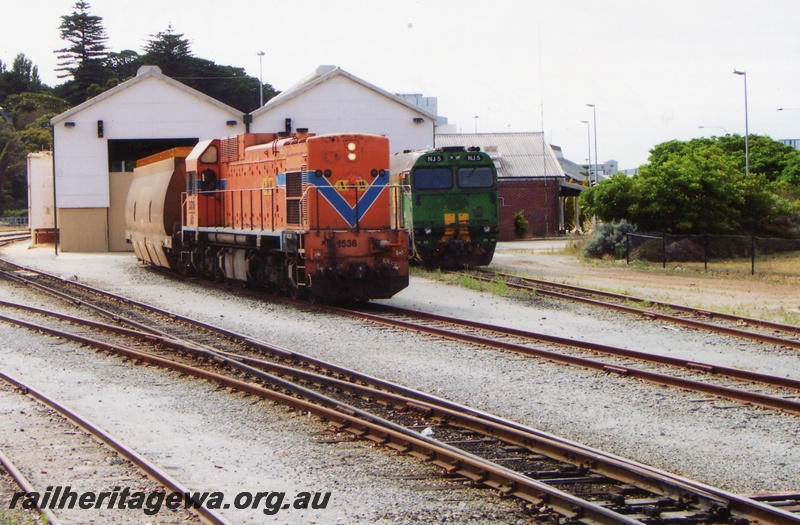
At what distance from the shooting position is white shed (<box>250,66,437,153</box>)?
1533 inches

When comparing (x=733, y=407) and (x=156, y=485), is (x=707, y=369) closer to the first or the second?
(x=733, y=407)

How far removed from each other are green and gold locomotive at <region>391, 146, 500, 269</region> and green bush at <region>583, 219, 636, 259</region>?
288 inches

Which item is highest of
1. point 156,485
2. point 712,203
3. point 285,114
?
point 285,114

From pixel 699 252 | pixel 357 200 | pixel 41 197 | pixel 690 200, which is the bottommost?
pixel 699 252

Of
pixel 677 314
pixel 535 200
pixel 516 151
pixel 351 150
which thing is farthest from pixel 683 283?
pixel 516 151

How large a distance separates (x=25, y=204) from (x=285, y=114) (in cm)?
6233

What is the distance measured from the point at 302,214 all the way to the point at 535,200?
37.6 meters

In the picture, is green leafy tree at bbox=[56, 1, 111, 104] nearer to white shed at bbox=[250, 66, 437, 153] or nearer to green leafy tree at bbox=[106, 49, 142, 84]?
green leafy tree at bbox=[106, 49, 142, 84]

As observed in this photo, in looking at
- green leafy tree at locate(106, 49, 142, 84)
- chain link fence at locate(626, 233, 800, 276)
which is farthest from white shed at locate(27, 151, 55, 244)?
green leafy tree at locate(106, 49, 142, 84)

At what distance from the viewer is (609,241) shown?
32594 mm

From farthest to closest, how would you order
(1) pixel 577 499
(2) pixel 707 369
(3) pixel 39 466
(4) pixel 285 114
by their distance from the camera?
(4) pixel 285 114
(2) pixel 707 369
(3) pixel 39 466
(1) pixel 577 499

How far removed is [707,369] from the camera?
451 inches

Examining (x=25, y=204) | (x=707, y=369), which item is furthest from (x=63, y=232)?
(x=25, y=204)

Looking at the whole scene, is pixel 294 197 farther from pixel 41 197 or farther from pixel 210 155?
pixel 41 197
